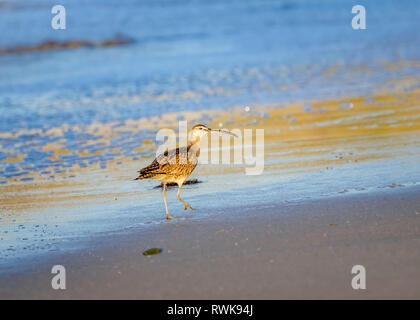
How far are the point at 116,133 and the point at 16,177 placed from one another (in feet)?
8.87

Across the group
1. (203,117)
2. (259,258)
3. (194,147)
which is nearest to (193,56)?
(203,117)

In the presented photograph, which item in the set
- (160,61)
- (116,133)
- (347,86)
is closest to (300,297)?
(116,133)

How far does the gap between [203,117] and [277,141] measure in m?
2.54

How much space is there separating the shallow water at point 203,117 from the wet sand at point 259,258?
0.38 meters

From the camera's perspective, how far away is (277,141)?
9117mm

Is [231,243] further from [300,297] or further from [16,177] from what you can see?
[16,177]

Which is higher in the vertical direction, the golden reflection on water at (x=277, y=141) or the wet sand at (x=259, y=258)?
the golden reflection on water at (x=277, y=141)

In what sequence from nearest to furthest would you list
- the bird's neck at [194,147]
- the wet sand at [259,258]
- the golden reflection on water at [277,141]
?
the wet sand at [259,258] → the bird's neck at [194,147] → the golden reflection on water at [277,141]

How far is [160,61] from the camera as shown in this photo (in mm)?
19844

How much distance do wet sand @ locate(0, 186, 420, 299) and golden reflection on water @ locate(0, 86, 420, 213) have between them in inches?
62.8

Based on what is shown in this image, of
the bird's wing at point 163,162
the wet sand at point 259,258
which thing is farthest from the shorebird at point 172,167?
the wet sand at point 259,258

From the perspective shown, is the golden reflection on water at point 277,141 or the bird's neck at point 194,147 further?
the golden reflection on water at point 277,141

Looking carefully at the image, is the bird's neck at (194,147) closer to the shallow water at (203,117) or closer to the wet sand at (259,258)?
the shallow water at (203,117)

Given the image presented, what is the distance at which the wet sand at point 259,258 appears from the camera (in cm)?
431
